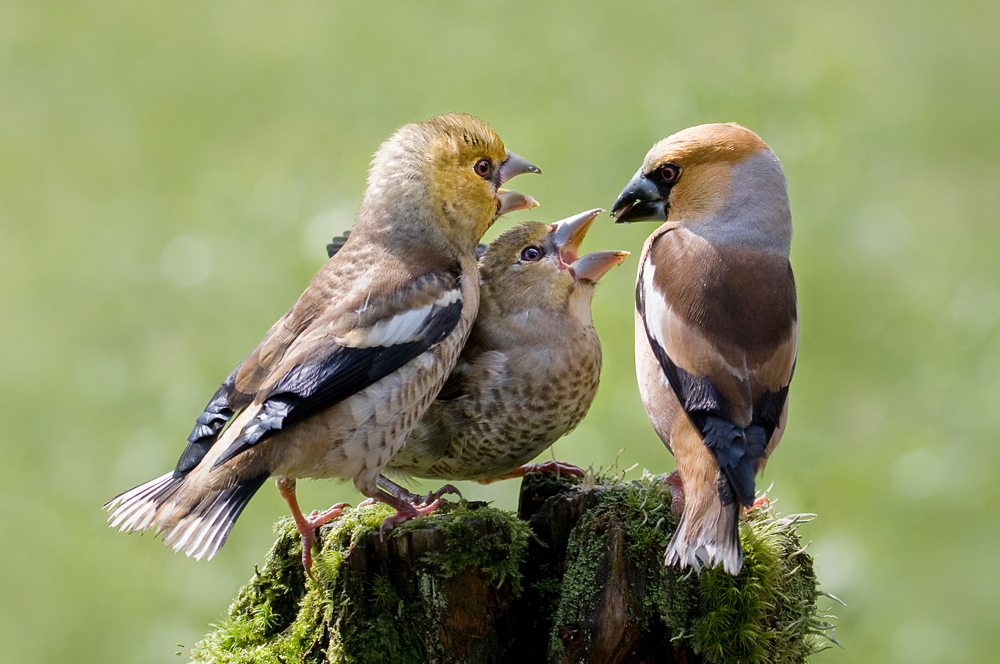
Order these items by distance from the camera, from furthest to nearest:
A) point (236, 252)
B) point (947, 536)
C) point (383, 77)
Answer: point (383, 77), point (236, 252), point (947, 536)

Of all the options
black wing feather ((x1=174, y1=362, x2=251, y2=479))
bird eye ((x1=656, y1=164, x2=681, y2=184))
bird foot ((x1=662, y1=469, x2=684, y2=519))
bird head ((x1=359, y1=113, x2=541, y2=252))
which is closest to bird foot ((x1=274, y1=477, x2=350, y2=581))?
black wing feather ((x1=174, y1=362, x2=251, y2=479))

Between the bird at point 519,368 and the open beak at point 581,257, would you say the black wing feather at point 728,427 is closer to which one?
the bird at point 519,368

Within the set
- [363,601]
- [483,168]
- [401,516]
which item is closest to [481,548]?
[401,516]

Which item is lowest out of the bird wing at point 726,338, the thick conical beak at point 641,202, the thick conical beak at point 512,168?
the bird wing at point 726,338

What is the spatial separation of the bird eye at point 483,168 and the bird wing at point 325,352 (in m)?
0.60

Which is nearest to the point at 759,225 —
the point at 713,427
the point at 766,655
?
the point at 713,427

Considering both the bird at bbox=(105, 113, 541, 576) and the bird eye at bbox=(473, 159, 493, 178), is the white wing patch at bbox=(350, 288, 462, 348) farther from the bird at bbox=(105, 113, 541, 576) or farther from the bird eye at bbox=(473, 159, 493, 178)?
the bird eye at bbox=(473, 159, 493, 178)

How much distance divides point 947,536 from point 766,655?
11.6 ft

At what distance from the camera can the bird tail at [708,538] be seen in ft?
11.3

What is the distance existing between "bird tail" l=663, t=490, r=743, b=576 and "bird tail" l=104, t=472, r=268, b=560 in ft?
4.62

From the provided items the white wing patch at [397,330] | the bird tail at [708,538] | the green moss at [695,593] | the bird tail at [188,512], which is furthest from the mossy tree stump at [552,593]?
the white wing patch at [397,330]

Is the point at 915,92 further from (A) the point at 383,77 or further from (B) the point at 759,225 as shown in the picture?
Result: (B) the point at 759,225

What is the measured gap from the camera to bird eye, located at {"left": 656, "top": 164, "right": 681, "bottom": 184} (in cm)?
470

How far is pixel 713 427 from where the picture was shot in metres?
3.75
